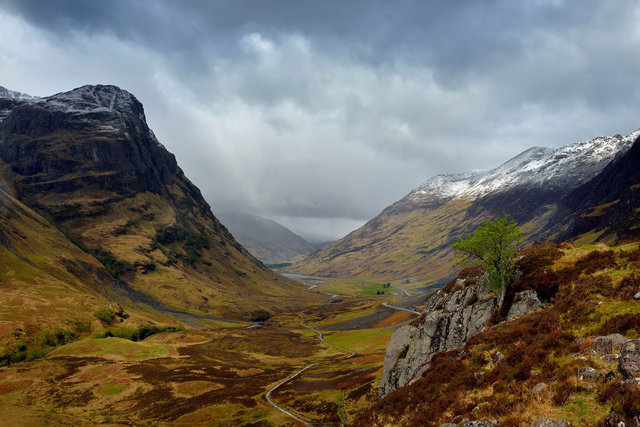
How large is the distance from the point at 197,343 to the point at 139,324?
29617mm

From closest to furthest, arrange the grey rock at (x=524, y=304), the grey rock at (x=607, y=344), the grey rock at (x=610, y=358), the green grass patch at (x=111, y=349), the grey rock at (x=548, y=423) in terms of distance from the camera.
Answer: the grey rock at (x=548, y=423) < the grey rock at (x=610, y=358) < the grey rock at (x=607, y=344) < the grey rock at (x=524, y=304) < the green grass patch at (x=111, y=349)

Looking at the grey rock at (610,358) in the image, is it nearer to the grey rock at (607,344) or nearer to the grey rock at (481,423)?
the grey rock at (607,344)

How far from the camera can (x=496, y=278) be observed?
1495 inches

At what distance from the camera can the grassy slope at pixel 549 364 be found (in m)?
14.2

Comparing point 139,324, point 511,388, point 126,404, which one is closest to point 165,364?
point 126,404

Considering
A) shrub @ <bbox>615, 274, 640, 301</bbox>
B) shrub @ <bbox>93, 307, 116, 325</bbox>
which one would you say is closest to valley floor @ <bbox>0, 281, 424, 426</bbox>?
shrub @ <bbox>93, 307, 116, 325</bbox>

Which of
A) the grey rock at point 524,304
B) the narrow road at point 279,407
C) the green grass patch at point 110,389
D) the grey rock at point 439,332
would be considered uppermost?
the grey rock at point 524,304

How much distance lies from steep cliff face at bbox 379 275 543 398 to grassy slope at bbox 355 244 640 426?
819 cm

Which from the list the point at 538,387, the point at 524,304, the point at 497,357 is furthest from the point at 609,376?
the point at 524,304

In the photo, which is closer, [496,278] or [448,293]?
[496,278]

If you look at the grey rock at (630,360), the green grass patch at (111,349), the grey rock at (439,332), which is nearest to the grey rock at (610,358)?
the grey rock at (630,360)

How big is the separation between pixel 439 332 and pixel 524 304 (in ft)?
45.7

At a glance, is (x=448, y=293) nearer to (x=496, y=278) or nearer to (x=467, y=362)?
(x=496, y=278)

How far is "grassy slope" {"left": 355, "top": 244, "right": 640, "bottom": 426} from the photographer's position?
46.5ft
